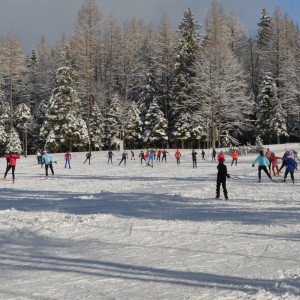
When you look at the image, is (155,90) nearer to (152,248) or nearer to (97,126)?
(97,126)

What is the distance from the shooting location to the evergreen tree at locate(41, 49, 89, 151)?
47.6 m

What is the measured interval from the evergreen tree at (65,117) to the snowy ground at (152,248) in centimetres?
3549

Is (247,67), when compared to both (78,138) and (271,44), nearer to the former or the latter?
(271,44)

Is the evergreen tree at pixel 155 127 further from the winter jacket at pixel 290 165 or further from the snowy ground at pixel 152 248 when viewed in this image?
the snowy ground at pixel 152 248

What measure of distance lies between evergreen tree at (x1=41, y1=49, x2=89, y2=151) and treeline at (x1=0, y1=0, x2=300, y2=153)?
0.12 m

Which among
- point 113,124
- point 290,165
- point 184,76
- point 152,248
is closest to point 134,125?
point 113,124

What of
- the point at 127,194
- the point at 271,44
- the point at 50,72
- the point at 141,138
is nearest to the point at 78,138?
the point at 141,138

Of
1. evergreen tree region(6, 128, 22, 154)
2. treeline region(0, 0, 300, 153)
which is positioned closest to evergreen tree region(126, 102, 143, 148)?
treeline region(0, 0, 300, 153)

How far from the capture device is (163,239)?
24.0 feet

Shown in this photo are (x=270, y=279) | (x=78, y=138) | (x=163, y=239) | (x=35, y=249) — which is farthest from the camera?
(x=78, y=138)

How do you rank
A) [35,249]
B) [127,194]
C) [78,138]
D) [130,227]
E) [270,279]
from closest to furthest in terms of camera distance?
[270,279], [35,249], [130,227], [127,194], [78,138]

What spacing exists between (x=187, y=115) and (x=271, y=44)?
1497cm

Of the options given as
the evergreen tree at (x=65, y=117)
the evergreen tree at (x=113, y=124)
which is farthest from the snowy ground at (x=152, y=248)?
the evergreen tree at (x=113, y=124)

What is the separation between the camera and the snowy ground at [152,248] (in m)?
4.77
